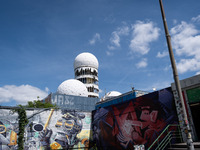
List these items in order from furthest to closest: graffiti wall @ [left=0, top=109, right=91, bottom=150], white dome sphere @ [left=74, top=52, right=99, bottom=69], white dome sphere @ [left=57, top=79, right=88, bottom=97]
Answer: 1. white dome sphere @ [left=74, top=52, right=99, bottom=69]
2. white dome sphere @ [left=57, top=79, right=88, bottom=97]
3. graffiti wall @ [left=0, top=109, right=91, bottom=150]

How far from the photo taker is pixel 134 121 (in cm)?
1723

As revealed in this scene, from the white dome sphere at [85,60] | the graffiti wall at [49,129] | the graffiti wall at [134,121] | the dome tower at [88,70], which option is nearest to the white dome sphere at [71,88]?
the dome tower at [88,70]

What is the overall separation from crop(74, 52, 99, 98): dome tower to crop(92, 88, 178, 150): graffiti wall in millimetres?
33149

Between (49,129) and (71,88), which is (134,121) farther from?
(71,88)

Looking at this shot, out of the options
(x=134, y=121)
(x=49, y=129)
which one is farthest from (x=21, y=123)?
(x=134, y=121)

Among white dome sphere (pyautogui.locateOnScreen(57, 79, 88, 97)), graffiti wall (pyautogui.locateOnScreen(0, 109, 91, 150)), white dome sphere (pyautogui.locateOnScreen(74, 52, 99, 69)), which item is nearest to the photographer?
graffiti wall (pyautogui.locateOnScreen(0, 109, 91, 150))

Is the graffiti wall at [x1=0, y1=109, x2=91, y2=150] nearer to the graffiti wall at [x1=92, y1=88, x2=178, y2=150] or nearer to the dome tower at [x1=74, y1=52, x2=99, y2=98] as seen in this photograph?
the graffiti wall at [x1=92, y1=88, x2=178, y2=150]

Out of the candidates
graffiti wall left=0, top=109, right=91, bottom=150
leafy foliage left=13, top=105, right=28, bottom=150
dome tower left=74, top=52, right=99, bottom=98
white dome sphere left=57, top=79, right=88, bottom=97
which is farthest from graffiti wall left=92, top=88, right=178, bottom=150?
dome tower left=74, top=52, right=99, bottom=98

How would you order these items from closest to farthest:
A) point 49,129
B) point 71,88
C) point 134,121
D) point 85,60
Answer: point 134,121 < point 49,129 < point 71,88 < point 85,60

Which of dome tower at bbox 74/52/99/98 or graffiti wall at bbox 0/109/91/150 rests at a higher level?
dome tower at bbox 74/52/99/98

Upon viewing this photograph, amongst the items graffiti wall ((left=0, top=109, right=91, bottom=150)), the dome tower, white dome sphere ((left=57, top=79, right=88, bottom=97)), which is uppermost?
the dome tower

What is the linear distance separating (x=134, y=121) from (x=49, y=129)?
10345 mm

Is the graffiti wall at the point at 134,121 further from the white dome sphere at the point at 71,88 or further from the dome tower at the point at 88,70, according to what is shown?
the dome tower at the point at 88,70

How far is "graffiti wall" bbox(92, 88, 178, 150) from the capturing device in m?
14.5
